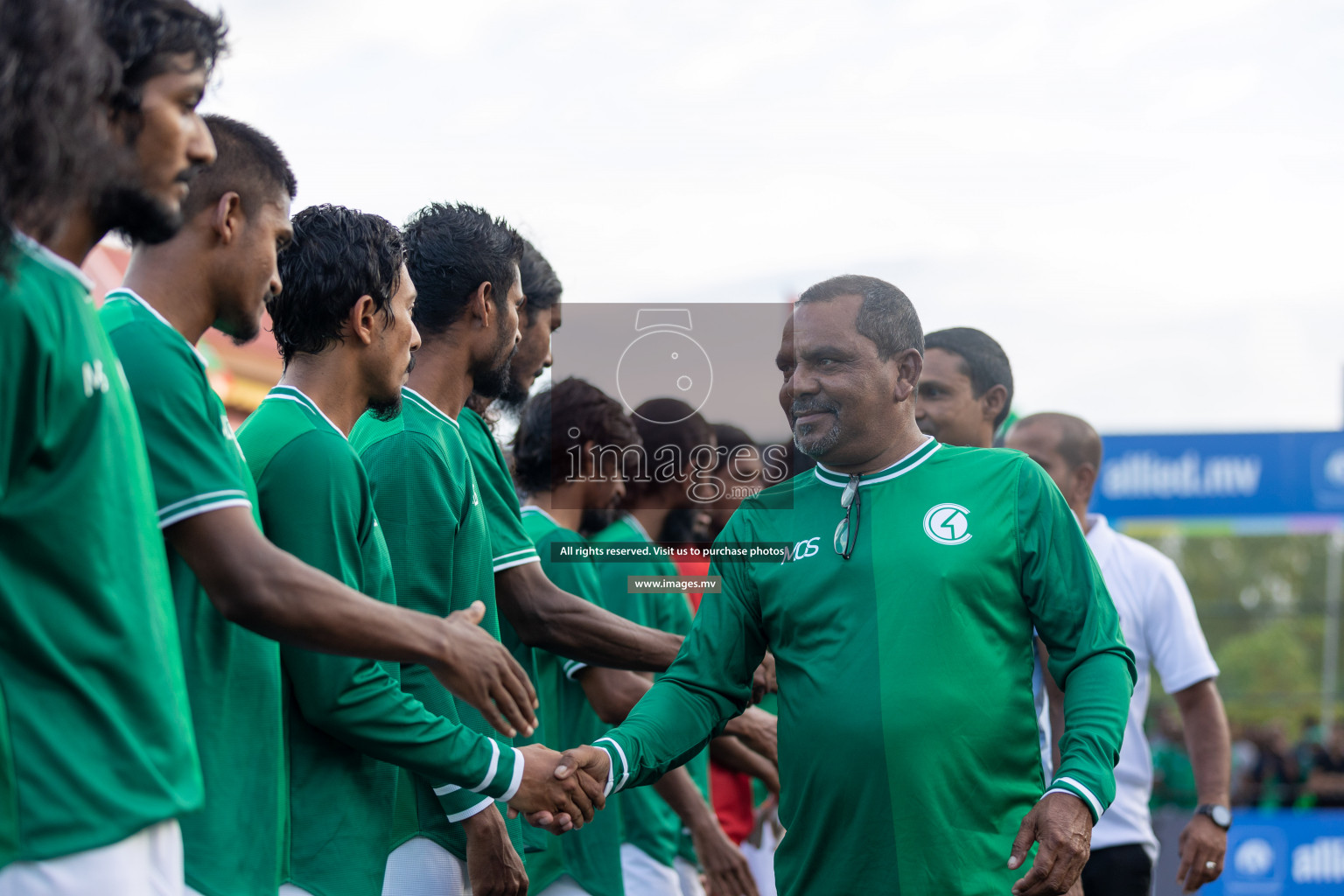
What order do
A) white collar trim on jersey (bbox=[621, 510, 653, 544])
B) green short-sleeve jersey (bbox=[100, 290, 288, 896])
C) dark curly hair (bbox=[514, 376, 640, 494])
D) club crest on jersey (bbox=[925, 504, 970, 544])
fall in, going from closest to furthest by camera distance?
green short-sleeve jersey (bbox=[100, 290, 288, 896]) → club crest on jersey (bbox=[925, 504, 970, 544]) → dark curly hair (bbox=[514, 376, 640, 494]) → white collar trim on jersey (bbox=[621, 510, 653, 544])

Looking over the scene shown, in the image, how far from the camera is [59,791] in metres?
1.84

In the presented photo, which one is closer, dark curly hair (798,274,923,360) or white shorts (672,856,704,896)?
dark curly hair (798,274,923,360)

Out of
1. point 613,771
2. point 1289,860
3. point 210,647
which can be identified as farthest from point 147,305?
point 1289,860

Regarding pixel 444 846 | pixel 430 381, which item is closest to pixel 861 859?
pixel 444 846

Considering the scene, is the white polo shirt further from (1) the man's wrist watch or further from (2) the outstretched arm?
(2) the outstretched arm

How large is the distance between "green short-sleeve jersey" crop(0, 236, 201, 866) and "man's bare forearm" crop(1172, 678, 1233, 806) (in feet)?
14.9

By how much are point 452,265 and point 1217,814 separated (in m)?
3.74

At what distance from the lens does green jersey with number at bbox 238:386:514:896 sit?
2.78 m

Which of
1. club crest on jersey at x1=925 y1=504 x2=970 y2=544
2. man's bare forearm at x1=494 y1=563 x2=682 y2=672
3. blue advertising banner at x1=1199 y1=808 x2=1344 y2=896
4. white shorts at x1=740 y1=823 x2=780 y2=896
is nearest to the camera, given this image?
club crest on jersey at x1=925 y1=504 x2=970 y2=544

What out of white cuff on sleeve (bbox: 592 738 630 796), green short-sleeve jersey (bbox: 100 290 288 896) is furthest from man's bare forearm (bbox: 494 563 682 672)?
green short-sleeve jersey (bbox: 100 290 288 896)

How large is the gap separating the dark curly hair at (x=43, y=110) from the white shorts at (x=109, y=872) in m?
0.84

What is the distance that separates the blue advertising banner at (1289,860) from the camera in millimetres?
11758

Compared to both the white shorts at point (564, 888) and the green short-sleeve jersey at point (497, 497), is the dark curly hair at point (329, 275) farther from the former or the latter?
the white shorts at point (564, 888)

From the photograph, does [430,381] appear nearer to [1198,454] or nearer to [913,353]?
[913,353]
